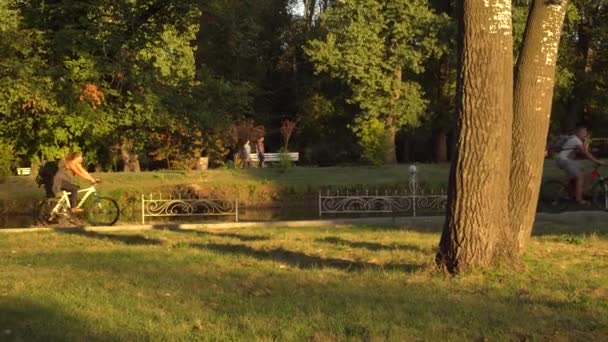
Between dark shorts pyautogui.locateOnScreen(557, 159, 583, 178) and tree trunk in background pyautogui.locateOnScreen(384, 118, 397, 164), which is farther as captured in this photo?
tree trunk in background pyautogui.locateOnScreen(384, 118, 397, 164)

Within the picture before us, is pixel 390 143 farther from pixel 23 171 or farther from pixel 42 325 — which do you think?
pixel 42 325

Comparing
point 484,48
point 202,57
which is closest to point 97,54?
point 484,48

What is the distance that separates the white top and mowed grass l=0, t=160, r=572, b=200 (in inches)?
328

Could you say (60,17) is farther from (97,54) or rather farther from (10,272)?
(10,272)

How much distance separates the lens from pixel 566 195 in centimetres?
1634

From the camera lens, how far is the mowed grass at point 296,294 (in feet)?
19.0

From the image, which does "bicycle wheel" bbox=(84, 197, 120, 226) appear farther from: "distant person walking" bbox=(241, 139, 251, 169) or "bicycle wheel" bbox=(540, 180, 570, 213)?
"distant person walking" bbox=(241, 139, 251, 169)

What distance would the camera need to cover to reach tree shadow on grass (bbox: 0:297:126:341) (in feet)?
18.7

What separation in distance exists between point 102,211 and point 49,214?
4.25 ft

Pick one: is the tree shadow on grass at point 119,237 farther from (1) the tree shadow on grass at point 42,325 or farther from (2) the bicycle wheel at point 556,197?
(2) the bicycle wheel at point 556,197

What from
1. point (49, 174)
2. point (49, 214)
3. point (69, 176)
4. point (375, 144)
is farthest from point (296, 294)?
point (375, 144)

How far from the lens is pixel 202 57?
44250 mm

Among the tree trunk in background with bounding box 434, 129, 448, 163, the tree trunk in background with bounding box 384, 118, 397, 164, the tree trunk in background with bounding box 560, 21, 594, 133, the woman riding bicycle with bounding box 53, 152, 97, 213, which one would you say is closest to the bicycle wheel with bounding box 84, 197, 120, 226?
the woman riding bicycle with bounding box 53, 152, 97, 213

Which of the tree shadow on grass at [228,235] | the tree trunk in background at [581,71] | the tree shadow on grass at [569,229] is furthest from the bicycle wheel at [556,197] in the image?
the tree trunk in background at [581,71]
